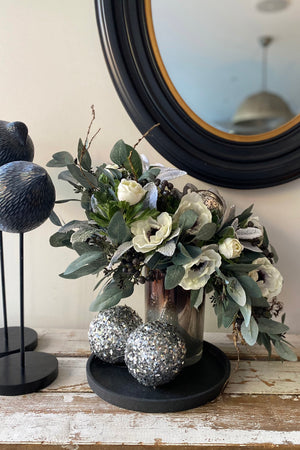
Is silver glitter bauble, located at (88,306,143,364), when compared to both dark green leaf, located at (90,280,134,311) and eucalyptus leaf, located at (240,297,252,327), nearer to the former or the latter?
dark green leaf, located at (90,280,134,311)

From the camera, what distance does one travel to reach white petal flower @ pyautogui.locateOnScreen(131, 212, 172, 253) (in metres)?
0.61

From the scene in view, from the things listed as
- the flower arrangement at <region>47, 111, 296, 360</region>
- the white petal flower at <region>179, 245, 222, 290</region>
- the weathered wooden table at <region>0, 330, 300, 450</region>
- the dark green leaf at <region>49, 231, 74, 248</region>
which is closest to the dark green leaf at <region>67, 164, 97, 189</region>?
the flower arrangement at <region>47, 111, 296, 360</region>

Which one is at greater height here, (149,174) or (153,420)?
(149,174)

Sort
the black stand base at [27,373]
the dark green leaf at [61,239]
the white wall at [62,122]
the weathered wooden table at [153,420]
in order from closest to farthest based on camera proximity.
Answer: the weathered wooden table at [153,420] < the black stand base at [27,373] < the dark green leaf at [61,239] < the white wall at [62,122]

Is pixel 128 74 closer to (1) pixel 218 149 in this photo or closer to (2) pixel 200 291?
(1) pixel 218 149

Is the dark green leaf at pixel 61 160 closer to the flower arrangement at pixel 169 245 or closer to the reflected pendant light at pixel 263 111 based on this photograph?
the flower arrangement at pixel 169 245

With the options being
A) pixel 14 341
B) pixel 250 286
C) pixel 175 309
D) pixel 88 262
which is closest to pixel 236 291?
pixel 250 286

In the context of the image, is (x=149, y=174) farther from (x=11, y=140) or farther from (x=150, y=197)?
(x=11, y=140)

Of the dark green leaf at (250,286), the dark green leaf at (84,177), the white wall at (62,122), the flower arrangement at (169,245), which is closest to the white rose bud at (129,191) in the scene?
the flower arrangement at (169,245)

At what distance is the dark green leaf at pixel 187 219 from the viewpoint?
616 millimetres

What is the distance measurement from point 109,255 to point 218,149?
1.19ft

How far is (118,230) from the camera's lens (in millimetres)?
612

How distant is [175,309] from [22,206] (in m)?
0.31

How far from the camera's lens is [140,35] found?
853 millimetres
